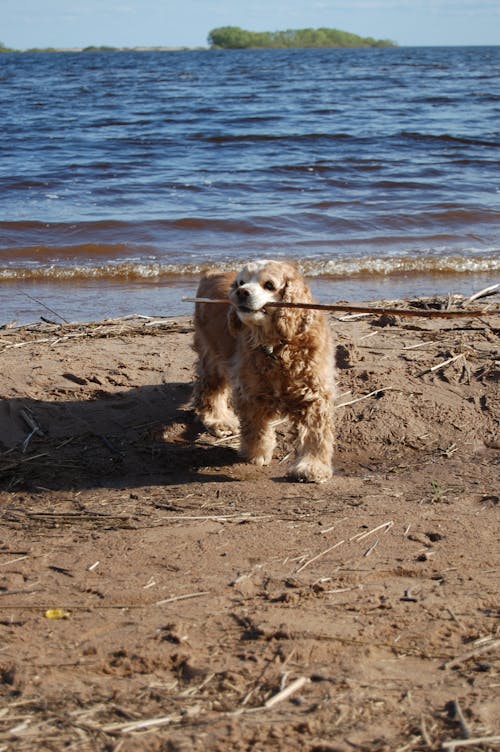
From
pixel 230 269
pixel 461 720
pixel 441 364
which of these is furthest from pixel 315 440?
pixel 230 269

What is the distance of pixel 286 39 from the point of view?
463ft

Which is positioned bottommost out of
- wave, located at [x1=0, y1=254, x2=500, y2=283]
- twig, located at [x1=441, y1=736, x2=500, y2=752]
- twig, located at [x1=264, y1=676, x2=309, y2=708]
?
twig, located at [x1=264, y1=676, x2=309, y2=708]

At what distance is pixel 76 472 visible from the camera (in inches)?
230

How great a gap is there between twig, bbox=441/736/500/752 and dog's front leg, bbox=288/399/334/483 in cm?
283

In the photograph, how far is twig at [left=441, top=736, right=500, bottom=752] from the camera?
2.87 m

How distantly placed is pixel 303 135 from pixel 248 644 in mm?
21666

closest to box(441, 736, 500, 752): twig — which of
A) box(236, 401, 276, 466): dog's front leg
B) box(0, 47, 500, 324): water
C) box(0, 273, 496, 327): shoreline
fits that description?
box(236, 401, 276, 466): dog's front leg

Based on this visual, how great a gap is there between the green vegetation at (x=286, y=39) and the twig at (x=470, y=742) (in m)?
140

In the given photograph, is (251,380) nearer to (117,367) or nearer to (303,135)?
(117,367)

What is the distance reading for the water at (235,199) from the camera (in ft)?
38.3

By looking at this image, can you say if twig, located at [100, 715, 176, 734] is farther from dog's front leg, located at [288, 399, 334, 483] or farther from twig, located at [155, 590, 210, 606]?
dog's front leg, located at [288, 399, 334, 483]

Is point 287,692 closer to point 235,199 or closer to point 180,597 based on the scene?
point 180,597

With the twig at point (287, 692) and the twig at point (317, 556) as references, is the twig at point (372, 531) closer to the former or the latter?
the twig at point (317, 556)

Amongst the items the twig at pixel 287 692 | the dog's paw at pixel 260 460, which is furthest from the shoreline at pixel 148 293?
the twig at pixel 287 692
